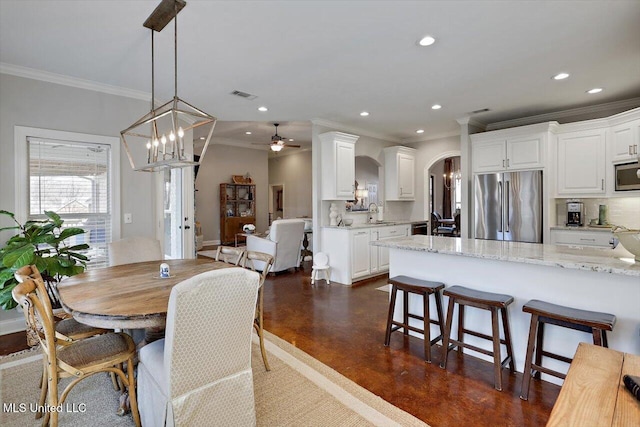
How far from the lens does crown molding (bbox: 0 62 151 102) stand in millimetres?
3188

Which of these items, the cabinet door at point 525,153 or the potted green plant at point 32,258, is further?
the cabinet door at point 525,153

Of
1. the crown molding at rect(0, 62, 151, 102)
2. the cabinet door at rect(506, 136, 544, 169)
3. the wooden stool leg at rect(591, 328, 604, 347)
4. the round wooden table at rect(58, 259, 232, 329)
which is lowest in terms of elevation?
the wooden stool leg at rect(591, 328, 604, 347)

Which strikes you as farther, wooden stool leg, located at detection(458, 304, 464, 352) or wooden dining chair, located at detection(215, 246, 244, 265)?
wooden dining chair, located at detection(215, 246, 244, 265)

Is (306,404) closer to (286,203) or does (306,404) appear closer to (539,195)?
(539,195)

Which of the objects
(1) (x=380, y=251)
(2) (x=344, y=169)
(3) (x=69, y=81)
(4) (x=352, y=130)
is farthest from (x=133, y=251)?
(4) (x=352, y=130)

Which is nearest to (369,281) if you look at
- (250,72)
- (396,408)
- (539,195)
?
(539,195)

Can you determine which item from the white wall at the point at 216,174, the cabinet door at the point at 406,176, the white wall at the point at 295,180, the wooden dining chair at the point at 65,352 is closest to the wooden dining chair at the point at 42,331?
the wooden dining chair at the point at 65,352

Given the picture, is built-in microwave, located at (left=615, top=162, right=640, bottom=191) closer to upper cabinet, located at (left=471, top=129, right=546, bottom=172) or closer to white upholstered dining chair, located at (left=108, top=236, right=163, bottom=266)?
upper cabinet, located at (left=471, top=129, right=546, bottom=172)

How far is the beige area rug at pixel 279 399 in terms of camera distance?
1960 millimetres

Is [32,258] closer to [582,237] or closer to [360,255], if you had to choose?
[360,255]

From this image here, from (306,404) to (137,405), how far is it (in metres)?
1.05

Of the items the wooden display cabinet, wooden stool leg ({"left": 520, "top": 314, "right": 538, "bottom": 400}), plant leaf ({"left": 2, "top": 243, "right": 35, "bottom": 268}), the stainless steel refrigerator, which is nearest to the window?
plant leaf ({"left": 2, "top": 243, "right": 35, "bottom": 268})

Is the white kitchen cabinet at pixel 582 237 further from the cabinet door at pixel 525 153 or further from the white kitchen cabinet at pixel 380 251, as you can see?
the white kitchen cabinet at pixel 380 251

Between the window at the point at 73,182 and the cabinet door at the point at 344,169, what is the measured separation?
3.16 meters
